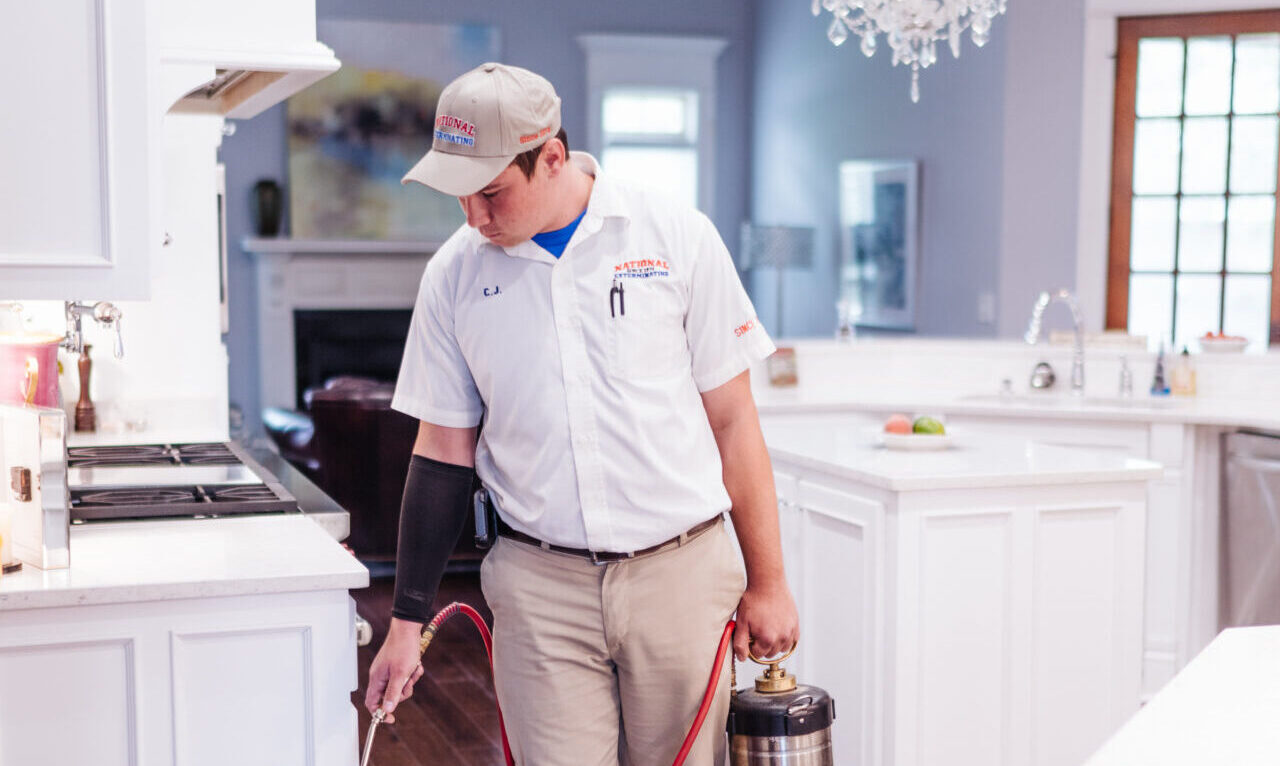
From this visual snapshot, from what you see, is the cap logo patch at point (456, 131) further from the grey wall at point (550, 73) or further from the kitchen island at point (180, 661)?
the grey wall at point (550, 73)

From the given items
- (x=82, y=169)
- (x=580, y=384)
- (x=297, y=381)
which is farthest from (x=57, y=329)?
(x=297, y=381)

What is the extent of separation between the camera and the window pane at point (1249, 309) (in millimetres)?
5863

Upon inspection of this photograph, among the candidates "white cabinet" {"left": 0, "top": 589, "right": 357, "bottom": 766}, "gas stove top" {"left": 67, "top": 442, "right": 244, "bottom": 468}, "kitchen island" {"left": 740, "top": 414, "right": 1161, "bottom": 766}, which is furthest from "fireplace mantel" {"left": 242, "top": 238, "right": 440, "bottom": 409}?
"white cabinet" {"left": 0, "top": 589, "right": 357, "bottom": 766}

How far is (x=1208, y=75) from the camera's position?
233 inches

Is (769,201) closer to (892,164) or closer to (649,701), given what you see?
(892,164)

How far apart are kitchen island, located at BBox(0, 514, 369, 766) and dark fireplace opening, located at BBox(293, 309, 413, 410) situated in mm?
6617

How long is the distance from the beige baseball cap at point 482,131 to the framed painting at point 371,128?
679cm

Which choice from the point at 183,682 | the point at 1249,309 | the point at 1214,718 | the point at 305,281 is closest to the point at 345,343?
the point at 305,281

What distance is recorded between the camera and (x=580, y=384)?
5.94 ft

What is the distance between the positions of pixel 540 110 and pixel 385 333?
7.11 metres

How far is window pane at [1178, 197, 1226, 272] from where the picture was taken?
5.95 m

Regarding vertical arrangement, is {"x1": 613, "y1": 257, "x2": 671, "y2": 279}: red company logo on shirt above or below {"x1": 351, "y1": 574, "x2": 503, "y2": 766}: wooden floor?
above

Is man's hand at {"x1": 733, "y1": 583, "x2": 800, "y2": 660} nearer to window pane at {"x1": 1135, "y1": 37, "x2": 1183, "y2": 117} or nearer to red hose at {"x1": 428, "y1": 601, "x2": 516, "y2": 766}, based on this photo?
red hose at {"x1": 428, "y1": 601, "x2": 516, "y2": 766}

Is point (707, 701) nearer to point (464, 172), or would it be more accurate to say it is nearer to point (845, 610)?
point (464, 172)
